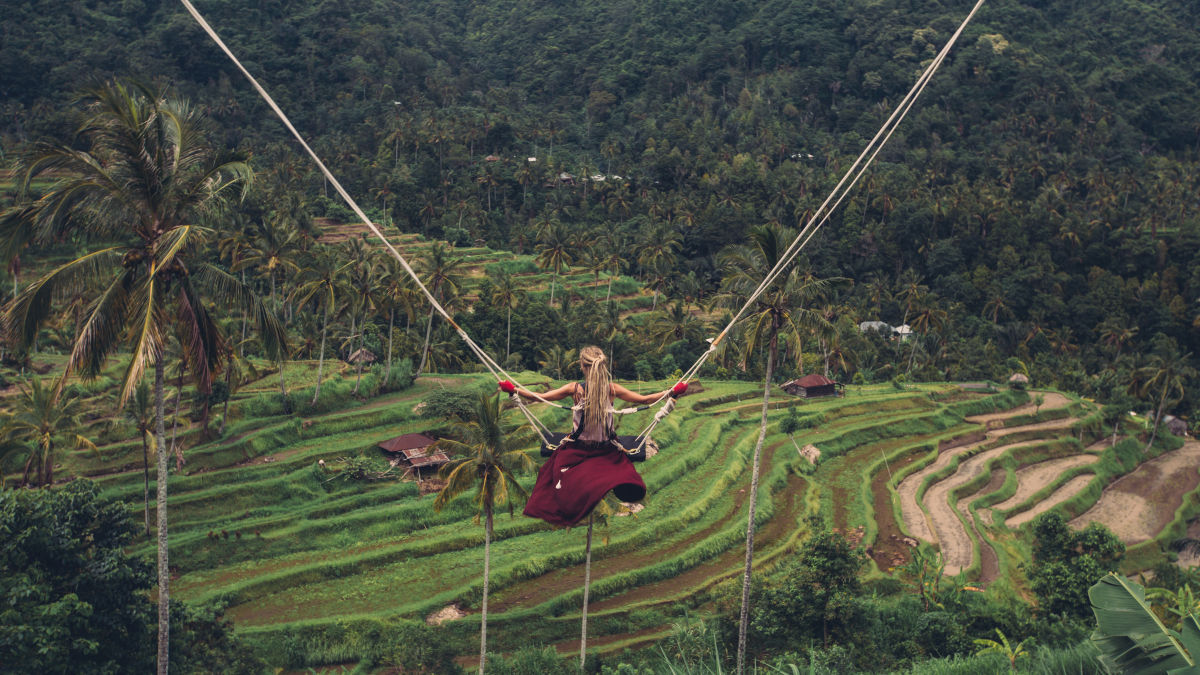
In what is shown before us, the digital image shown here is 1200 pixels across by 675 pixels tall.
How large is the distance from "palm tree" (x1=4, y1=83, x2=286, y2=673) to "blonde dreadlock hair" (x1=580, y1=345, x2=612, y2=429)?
26.4ft

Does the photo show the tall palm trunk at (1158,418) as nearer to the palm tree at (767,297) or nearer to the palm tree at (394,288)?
the palm tree at (767,297)

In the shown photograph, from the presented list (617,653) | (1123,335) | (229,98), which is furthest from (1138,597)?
(229,98)

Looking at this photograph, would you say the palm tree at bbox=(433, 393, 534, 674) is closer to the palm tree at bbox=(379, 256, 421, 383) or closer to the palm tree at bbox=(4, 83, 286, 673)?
the palm tree at bbox=(4, 83, 286, 673)

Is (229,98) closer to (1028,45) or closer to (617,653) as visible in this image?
(617,653)

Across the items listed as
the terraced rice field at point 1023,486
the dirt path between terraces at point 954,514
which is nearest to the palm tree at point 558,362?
the terraced rice field at point 1023,486

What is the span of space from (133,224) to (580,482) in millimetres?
9893

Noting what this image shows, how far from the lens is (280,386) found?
3653 cm

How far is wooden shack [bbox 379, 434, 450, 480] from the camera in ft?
107

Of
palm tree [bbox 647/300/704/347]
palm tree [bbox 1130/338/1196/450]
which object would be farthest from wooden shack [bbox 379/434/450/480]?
palm tree [bbox 1130/338/1196/450]

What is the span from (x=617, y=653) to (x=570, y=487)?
1901 centimetres

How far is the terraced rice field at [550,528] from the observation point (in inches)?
965

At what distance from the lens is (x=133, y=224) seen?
484 inches

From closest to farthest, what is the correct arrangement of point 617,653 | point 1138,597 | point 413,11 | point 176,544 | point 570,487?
1. point 570,487
2. point 1138,597
3. point 617,653
4. point 176,544
5. point 413,11

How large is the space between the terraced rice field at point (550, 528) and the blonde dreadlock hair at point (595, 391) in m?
16.7
